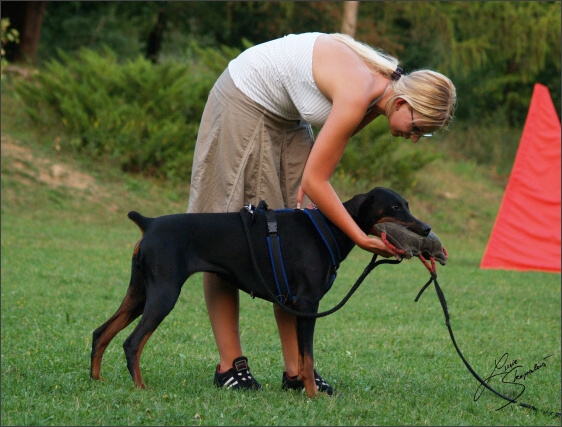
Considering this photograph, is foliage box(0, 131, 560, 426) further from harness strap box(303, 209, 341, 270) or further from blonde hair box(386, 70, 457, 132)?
blonde hair box(386, 70, 457, 132)

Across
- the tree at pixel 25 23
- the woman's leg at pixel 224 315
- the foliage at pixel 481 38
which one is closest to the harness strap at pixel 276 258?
the woman's leg at pixel 224 315

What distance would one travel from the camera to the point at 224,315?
14.7 feet

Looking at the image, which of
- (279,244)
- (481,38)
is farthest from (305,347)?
(481,38)

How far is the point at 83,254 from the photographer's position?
11383 millimetres

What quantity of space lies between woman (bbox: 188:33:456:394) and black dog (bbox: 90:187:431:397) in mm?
205

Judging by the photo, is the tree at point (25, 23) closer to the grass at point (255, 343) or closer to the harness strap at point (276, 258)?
the grass at point (255, 343)

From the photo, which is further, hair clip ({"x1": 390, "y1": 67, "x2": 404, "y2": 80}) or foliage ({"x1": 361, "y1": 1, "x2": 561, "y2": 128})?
foliage ({"x1": 361, "y1": 1, "x2": 561, "y2": 128})

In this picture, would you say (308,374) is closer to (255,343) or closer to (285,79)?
(285,79)

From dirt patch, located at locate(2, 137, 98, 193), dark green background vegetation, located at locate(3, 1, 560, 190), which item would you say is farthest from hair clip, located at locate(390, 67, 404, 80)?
dark green background vegetation, located at locate(3, 1, 560, 190)

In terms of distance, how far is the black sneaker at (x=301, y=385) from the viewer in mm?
4383

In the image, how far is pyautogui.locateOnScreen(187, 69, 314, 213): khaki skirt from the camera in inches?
169

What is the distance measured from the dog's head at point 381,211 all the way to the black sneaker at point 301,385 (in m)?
0.86

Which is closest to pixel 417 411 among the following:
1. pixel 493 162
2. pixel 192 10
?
pixel 493 162

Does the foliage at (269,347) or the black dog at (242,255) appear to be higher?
the black dog at (242,255)
